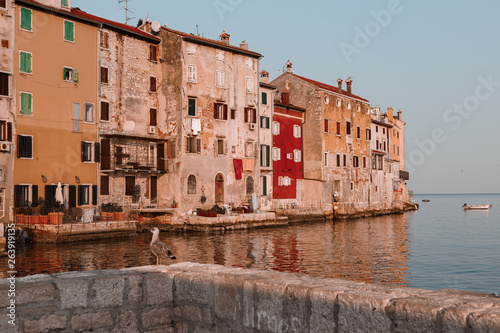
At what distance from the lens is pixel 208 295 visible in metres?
5.45

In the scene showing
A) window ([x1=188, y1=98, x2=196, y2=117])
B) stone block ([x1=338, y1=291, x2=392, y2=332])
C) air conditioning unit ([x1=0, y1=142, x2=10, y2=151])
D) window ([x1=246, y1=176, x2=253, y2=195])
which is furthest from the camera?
Result: window ([x1=246, y1=176, x2=253, y2=195])

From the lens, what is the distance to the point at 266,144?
5022 centimetres

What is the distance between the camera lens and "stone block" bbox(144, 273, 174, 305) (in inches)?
220

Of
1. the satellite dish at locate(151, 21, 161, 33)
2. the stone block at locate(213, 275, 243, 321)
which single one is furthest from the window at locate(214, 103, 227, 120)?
the stone block at locate(213, 275, 243, 321)

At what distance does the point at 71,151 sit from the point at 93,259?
39.4 feet

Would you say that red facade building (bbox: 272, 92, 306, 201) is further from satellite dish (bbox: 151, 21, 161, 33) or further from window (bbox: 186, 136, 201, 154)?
satellite dish (bbox: 151, 21, 161, 33)

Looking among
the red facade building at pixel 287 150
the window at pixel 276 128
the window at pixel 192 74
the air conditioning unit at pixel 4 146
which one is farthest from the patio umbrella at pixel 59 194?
the window at pixel 276 128

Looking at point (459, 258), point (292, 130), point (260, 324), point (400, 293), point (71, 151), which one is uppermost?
point (292, 130)

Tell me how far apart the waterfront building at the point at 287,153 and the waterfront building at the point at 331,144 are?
4.46 feet

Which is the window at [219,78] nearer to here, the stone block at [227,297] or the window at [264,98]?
the window at [264,98]

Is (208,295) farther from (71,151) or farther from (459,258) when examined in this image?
(71,151)

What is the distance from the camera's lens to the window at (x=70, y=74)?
34062mm

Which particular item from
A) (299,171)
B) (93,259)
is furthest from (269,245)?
(299,171)

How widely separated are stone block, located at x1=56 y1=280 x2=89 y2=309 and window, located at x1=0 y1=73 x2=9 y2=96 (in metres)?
28.9
